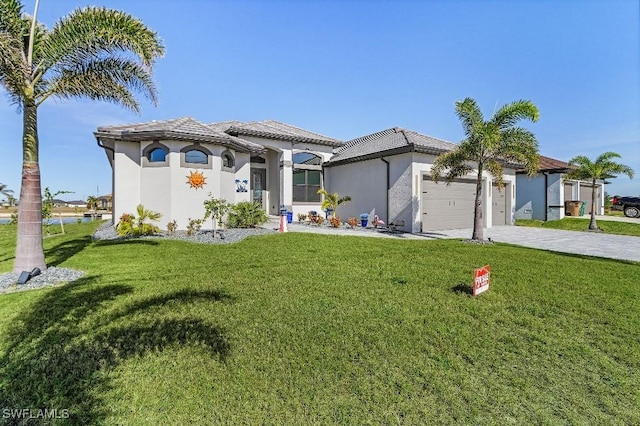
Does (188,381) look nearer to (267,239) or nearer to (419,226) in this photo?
(267,239)

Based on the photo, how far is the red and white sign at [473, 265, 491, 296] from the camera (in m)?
5.51

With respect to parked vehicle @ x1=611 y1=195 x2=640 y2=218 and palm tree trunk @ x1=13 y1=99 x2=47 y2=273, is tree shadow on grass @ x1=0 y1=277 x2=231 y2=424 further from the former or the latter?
parked vehicle @ x1=611 y1=195 x2=640 y2=218

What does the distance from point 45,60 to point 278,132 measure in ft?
38.9

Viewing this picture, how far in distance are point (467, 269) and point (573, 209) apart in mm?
23595

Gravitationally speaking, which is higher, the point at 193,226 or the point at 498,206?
the point at 498,206

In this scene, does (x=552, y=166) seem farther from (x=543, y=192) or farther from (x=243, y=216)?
(x=243, y=216)

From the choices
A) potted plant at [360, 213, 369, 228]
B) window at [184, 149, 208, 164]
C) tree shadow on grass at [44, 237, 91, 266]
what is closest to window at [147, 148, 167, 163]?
window at [184, 149, 208, 164]

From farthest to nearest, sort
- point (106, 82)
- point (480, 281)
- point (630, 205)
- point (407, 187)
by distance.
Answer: point (630, 205), point (407, 187), point (106, 82), point (480, 281)

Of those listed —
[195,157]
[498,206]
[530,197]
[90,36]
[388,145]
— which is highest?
[90,36]

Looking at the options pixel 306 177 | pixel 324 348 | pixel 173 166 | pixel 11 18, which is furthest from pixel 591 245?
pixel 11 18

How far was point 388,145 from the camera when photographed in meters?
Result: 17.2

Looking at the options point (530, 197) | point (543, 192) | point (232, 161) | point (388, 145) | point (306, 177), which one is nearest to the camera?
point (232, 161)

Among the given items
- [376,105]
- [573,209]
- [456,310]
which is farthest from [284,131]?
[573,209]

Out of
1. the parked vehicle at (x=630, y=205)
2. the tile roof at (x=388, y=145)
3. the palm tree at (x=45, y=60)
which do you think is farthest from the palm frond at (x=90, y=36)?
the parked vehicle at (x=630, y=205)
